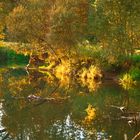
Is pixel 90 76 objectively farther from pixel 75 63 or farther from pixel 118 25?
pixel 118 25

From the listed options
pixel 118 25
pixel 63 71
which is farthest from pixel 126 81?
pixel 63 71

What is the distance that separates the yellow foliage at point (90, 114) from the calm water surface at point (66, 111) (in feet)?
0.97

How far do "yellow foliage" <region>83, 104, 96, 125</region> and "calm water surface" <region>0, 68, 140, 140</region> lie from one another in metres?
0.30

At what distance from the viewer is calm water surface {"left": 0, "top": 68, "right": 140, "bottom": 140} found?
33.5 meters

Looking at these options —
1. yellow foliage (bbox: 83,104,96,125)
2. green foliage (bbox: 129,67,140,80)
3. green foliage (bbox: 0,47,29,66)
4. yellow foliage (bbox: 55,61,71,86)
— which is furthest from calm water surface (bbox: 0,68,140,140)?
green foliage (bbox: 0,47,29,66)

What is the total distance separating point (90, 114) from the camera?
3997cm

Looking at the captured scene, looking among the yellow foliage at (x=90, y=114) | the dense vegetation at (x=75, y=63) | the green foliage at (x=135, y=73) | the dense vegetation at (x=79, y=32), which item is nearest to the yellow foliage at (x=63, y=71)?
the dense vegetation at (x=75, y=63)

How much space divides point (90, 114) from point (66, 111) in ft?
9.56

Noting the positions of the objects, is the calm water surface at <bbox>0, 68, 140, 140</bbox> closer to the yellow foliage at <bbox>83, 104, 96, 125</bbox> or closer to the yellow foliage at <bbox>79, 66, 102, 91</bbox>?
the yellow foliage at <bbox>83, 104, 96, 125</bbox>

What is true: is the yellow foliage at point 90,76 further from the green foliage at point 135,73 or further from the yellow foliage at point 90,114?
the yellow foliage at point 90,114

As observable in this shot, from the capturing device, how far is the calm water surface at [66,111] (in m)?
33.5

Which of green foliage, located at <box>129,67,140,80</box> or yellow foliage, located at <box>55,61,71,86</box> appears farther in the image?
yellow foliage, located at <box>55,61,71,86</box>

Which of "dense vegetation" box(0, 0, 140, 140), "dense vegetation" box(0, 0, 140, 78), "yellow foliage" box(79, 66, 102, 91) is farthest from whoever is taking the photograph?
"yellow foliage" box(79, 66, 102, 91)

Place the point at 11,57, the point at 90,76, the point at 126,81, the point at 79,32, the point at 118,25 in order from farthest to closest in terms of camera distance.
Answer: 1. the point at 11,57
2. the point at 79,32
3. the point at 90,76
4. the point at 126,81
5. the point at 118,25
